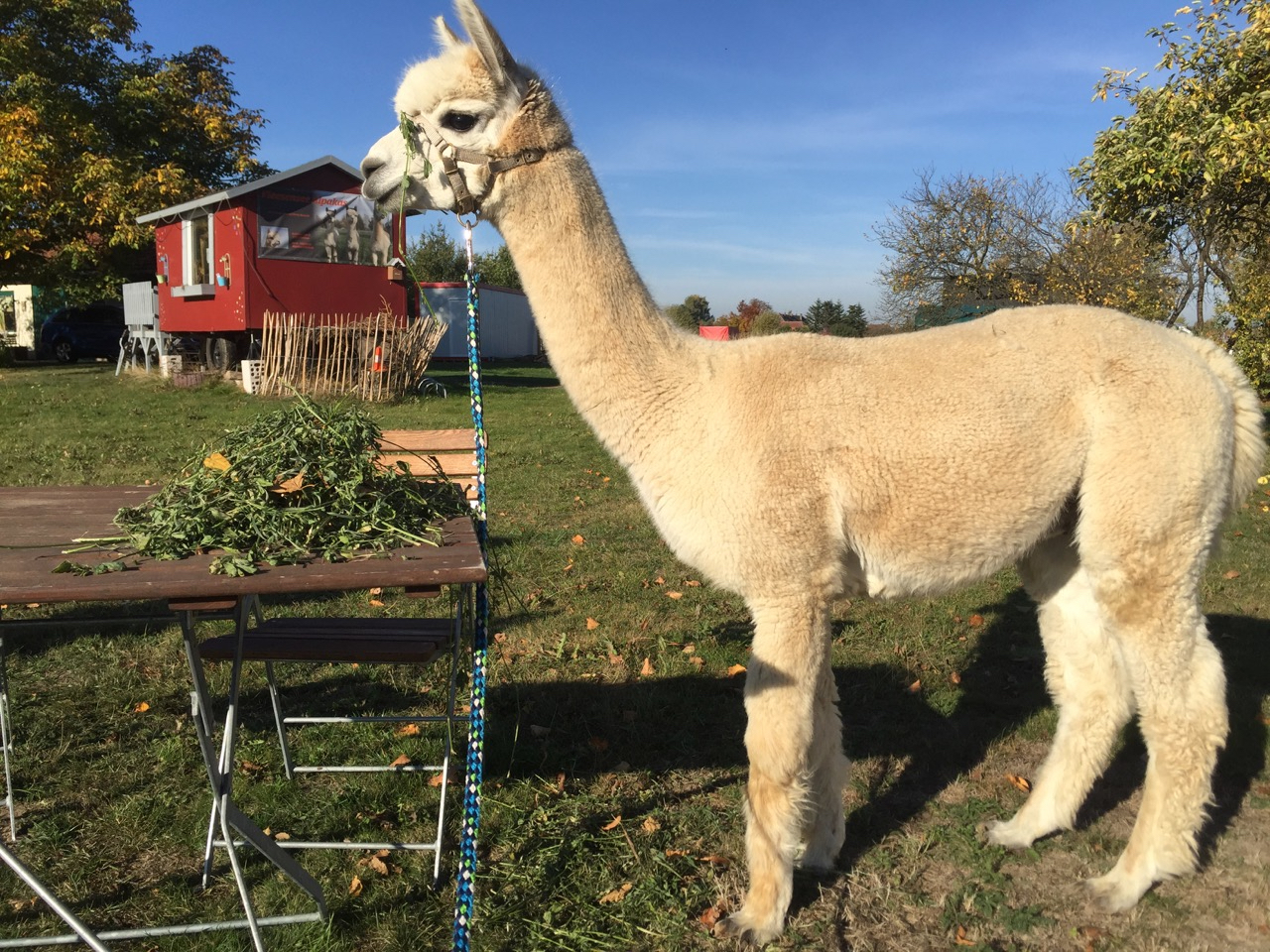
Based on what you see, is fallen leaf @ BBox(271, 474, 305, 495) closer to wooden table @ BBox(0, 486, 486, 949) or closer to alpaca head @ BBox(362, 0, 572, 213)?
wooden table @ BBox(0, 486, 486, 949)

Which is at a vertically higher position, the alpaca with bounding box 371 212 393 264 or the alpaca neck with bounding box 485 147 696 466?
the alpaca with bounding box 371 212 393 264

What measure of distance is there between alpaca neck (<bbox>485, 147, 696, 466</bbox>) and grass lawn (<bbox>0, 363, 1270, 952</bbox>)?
39 cm

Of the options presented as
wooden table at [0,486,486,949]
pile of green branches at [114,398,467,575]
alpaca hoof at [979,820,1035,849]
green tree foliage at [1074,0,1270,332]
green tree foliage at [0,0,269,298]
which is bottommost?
alpaca hoof at [979,820,1035,849]

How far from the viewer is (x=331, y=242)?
20.1 meters

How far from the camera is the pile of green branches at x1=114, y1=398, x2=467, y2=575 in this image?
261cm

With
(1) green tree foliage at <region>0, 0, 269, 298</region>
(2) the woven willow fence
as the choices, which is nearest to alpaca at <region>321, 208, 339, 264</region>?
(2) the woven willow fence

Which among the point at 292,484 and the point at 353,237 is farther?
the point at 353,237

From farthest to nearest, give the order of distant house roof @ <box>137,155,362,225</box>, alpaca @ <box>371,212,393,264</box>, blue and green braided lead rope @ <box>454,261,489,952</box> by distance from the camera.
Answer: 1. alpaca @ <box>371,212,393,264</box>
2. distant house roof @ <box>137,155,362,225</box>
3. blue and green braided lead rope @ <box>454,261,489,952</box>

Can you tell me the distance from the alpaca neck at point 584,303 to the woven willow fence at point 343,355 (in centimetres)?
1431

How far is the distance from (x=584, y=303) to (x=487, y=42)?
849 millimetres

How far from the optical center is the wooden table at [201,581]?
224 cm

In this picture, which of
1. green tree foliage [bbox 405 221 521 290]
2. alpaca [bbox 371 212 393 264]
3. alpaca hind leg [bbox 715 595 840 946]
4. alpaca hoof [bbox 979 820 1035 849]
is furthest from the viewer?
green tree foliage [bbox 405 221 521 290]

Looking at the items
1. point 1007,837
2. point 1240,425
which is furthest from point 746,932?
point 1240,425

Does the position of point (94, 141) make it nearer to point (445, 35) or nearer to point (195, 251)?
point (195, 251)
